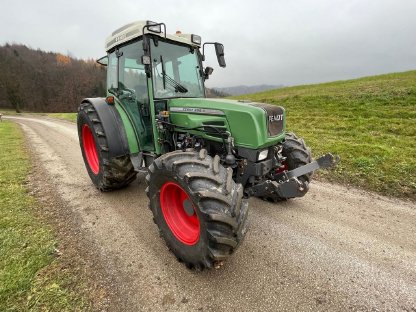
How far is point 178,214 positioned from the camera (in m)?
3.08

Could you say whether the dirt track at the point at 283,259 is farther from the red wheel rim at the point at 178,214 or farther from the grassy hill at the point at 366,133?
the grassy hill at the point at 366,133

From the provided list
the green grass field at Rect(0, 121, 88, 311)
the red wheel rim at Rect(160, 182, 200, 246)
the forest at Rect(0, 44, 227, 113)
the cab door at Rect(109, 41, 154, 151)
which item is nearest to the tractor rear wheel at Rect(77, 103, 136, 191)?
the cab door at Rect(109, 41, 154, 151)

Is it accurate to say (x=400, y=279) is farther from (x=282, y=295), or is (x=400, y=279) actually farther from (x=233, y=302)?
(x=233, y=302)

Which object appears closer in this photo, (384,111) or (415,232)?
(415,232)

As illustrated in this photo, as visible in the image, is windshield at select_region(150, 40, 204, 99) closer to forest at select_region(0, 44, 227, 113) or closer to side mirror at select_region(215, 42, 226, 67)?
side mirror at select_region(215, 42, 226, 67)

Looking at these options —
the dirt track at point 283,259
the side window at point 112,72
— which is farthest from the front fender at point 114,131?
the dirt track at point 283,259

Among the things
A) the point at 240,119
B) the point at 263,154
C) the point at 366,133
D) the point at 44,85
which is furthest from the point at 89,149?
the point at 44,85

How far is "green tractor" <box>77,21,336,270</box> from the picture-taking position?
97.5 inches

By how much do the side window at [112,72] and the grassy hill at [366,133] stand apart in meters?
4.11

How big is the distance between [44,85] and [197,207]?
6318 cm

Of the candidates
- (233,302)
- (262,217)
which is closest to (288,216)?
(262,217)

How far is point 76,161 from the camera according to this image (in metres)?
6.89

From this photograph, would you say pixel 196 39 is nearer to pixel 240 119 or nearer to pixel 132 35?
pixel 132 35

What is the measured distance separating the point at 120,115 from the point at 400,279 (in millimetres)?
3949
